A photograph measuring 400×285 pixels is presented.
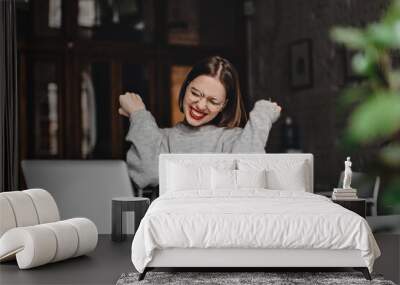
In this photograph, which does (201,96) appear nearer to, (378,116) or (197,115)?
(197,115)

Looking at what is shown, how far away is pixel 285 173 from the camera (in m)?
5.45

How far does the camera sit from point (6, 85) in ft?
19.7

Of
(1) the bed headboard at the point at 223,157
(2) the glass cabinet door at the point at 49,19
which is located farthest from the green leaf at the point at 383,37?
(2) the glass cabinet door at the point at 49,19

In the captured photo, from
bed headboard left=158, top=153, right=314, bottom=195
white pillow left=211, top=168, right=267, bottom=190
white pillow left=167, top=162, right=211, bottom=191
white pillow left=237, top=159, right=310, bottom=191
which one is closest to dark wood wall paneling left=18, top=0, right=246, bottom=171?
bed headboard left=158, top=153, right=314, bottom=195

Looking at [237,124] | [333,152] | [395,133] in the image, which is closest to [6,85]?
[237,124]

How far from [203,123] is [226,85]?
0.51m

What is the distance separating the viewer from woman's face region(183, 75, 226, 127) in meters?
6.52

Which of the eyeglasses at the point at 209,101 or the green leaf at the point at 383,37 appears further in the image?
the eyeglasses at the point at 209,101

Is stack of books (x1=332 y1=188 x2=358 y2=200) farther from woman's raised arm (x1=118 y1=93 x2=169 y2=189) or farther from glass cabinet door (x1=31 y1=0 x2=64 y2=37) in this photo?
glass cabinet door (x1=31 y1=0 x2=64 y2=37)

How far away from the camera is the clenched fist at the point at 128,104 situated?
6.61 meters

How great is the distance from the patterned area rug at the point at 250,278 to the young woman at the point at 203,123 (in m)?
2.57

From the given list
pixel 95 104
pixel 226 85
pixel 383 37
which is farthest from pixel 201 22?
pixel 383 37

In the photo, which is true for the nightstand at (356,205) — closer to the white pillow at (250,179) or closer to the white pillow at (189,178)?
the white pillow at (250,179)

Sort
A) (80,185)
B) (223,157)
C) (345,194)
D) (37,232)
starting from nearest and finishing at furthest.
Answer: (37,232) → (345,194) → (223,157) → (80,185)
